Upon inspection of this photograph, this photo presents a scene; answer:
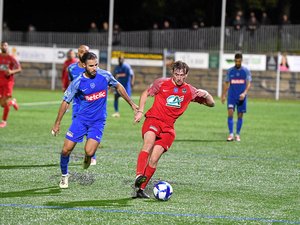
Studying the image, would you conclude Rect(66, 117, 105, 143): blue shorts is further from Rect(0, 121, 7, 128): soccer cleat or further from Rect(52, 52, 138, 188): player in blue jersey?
Rect(0, 121, 7, 128): soccer cleat

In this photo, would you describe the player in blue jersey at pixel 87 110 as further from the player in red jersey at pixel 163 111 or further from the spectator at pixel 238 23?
the spectator at pixel 238 23

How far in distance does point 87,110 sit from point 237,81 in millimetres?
8855

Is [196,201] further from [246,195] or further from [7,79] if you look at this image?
[7,79]

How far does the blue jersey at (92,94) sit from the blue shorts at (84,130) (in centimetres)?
6

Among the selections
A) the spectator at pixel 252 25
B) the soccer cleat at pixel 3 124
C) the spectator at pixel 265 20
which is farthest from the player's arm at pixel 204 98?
the spectator at pixel 265 20

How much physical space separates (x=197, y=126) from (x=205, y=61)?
1938 cm

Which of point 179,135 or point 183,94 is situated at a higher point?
point 183,94

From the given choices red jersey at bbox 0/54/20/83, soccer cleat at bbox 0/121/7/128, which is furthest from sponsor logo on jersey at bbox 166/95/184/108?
red jersey at bbox 0/54/20/83

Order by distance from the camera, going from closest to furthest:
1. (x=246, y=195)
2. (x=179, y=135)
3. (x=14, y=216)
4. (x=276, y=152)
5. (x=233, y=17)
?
(x=14, y=216) < (x=246, y=195) < (x=276, y=152) < (x=179, y=135) < (x=233, y=17)

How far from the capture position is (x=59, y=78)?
43688 millimetres

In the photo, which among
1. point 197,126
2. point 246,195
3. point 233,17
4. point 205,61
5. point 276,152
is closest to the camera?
point 246,195

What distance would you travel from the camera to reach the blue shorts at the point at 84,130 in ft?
35.4

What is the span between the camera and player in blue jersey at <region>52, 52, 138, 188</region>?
10.7 meters

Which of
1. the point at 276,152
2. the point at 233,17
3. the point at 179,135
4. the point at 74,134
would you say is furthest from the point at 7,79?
the point at 233,17
